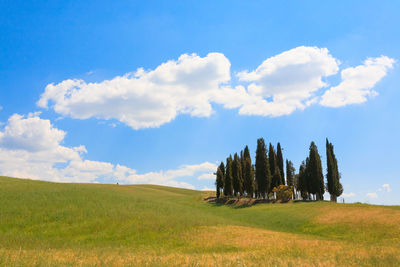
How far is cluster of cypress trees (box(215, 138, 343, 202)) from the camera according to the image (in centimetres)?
6788

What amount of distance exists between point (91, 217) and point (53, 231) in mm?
5152

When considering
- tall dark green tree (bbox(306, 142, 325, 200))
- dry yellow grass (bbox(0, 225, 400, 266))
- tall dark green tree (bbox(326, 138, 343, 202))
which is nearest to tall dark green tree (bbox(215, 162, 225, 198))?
tall dark green tree (bbox(306, 142, 325, 200))

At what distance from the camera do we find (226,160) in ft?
289

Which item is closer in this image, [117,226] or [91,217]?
[117,226]

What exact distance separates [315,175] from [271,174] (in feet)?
39.1

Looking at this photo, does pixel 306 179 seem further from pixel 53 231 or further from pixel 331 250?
pixel 53 231

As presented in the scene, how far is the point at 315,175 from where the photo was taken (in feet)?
224

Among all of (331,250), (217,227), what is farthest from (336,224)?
(331,250)

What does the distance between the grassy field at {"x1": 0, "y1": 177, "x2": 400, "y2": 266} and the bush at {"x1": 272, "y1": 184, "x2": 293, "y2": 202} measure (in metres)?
14.7

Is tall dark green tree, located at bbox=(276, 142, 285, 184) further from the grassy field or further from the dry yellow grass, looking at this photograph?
the dry yellow grass

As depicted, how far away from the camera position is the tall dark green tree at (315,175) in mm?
67688

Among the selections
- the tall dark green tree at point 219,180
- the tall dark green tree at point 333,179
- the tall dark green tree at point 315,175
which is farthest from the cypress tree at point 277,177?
the tall dark green tree at point 219,180

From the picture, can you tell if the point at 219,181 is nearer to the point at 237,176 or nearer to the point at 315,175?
the point at 237,176

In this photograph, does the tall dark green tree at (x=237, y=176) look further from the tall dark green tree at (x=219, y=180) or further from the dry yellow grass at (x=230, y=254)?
the dry yellow grass at (x=230, y=254)
